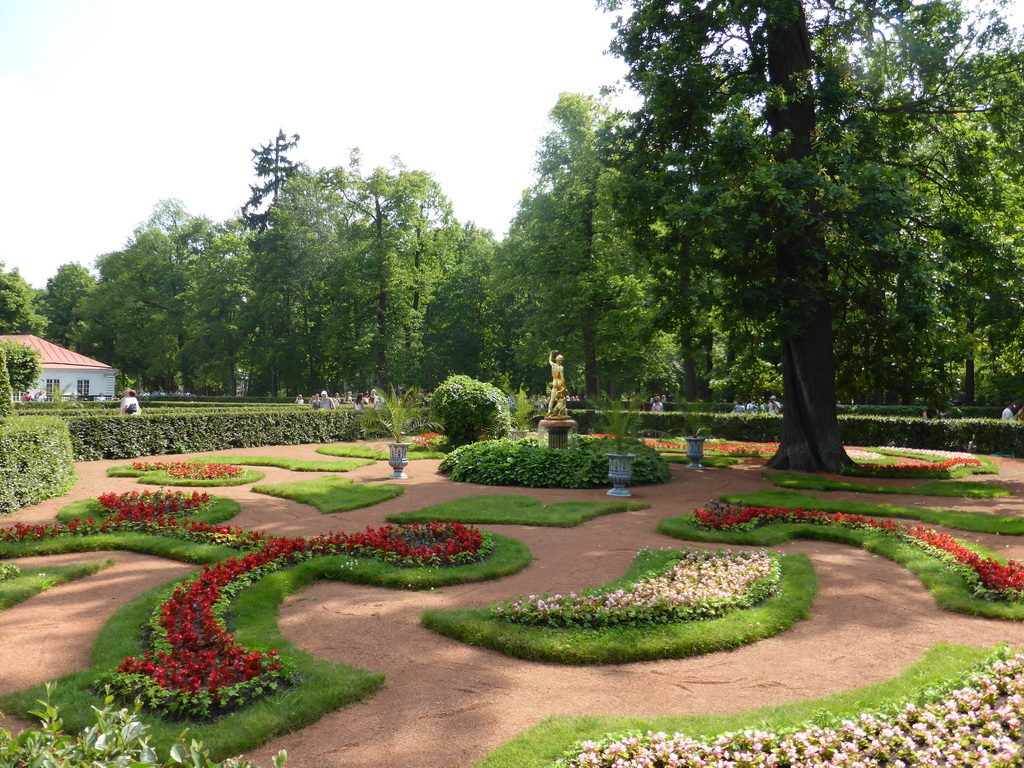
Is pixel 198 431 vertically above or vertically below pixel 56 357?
below

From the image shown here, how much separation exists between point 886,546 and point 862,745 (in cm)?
517

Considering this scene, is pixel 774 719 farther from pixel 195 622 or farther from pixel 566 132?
pixel 566 132

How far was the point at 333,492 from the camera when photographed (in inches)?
465

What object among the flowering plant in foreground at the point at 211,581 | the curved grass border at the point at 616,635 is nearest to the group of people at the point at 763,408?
the flowering plant in foreground at the point at 211,581

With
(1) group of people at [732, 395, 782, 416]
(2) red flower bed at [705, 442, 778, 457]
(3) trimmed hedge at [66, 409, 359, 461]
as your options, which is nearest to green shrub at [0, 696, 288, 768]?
(3) trimmed hedge at [66, 409, 359, 461]

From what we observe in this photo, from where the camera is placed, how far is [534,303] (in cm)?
3650

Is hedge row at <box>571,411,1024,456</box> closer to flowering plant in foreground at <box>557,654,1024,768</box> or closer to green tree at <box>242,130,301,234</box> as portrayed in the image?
flowering plant in foreground at <box>557,654,1024,768</box>

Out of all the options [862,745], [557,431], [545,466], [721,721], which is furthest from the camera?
[557,431]

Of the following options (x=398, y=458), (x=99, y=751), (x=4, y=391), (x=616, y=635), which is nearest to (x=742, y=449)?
(x=398, y=458)

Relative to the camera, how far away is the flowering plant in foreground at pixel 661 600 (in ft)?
18.3

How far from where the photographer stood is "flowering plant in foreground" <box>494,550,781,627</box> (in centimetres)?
558

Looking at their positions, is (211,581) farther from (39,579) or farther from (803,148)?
(803,148)

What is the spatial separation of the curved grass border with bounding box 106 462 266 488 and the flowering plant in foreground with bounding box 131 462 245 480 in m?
0.11

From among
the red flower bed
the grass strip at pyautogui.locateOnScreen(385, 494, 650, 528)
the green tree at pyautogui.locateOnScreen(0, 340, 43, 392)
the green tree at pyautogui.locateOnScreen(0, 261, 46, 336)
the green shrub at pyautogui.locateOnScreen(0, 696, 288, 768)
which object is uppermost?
the green tree at pyautogui.locateOnScreen(0, 261, 46, 336)
